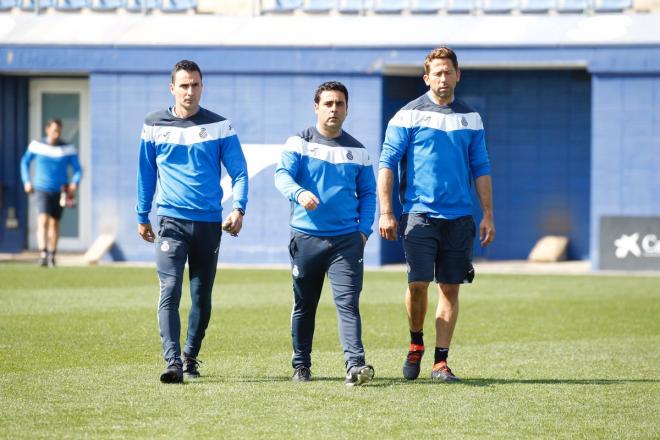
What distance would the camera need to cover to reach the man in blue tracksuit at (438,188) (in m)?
9.34

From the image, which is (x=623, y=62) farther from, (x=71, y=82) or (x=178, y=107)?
(x=178, y=107)

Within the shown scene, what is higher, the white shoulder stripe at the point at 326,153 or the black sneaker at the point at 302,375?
the white shoulder stripe at the point at 326,153

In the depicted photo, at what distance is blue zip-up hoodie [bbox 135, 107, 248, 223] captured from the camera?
9188 mm

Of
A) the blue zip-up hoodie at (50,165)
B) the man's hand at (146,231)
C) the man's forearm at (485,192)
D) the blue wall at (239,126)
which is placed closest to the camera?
the man's hand at (146,231)

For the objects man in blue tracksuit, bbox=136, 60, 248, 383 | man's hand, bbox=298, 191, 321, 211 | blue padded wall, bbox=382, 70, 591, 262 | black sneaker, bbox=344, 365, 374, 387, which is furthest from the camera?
blue padded wall, bbox=382, 70, 591, 262

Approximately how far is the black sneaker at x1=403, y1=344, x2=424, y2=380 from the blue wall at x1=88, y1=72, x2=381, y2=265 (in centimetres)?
1248

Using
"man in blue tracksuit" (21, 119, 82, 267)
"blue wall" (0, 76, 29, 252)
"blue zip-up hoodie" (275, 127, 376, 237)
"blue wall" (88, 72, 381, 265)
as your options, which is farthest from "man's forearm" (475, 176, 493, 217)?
"blue wall" (0, 76, 29, 252)

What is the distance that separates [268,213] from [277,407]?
14463mm

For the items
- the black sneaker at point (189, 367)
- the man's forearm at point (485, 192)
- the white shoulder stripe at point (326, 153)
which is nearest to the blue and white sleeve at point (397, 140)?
the white shoulder stripe at point (326, 153)

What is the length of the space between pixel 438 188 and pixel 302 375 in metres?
1.53

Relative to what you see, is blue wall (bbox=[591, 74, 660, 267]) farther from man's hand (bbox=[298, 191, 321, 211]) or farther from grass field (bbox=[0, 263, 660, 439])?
man's hand (bbox=[298, 191, 321, 211])

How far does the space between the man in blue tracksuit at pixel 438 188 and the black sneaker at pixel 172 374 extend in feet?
→ 5.13

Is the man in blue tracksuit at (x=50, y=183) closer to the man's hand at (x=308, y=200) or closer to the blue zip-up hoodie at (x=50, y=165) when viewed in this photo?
the blue zip-up hoodie at (x=50, y=165)

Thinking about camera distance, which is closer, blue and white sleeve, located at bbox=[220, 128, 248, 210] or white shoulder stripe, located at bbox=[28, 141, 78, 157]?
blue and white sleeve, located at bbox=[220, 128, 248, 210]
